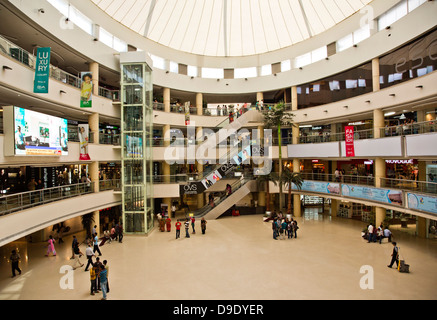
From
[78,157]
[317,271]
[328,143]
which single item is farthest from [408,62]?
[78,157]

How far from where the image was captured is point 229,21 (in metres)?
31.3

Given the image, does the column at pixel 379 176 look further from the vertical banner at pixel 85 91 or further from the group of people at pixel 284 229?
the vertical banner at pixel 85 91

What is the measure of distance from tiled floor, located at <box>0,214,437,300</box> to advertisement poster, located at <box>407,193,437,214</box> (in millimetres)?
3253

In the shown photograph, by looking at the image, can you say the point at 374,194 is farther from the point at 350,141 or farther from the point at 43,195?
the point at 43,195

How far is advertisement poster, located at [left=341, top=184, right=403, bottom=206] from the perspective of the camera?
1913cm

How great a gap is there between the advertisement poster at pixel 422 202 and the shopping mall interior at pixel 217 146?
0.11 m

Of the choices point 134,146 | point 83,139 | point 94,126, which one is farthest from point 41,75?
point 134,146

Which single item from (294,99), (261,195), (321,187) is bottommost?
(261,195)

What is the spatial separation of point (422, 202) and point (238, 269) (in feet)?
40.8

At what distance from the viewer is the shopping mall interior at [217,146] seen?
14.0 m

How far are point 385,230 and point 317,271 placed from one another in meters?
8.86
